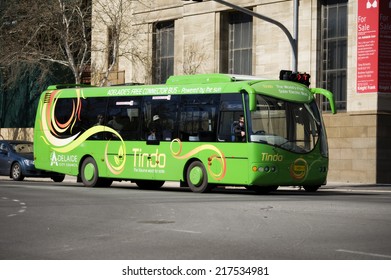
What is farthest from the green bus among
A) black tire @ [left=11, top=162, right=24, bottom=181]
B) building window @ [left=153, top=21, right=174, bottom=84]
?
building window @ [left=153, top=21, right=174, bottom=84]

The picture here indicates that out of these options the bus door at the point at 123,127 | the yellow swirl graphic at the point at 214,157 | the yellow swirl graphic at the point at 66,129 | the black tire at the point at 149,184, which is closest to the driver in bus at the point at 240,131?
the yellow swirl graphic at the point at 214,157

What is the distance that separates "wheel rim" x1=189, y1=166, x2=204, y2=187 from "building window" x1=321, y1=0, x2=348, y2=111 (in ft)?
44.2

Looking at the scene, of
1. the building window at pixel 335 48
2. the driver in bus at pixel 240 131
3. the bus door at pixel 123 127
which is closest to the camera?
the driver in bus at pixel 240 131

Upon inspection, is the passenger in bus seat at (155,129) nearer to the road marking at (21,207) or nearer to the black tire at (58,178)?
the road marking at (21,207)

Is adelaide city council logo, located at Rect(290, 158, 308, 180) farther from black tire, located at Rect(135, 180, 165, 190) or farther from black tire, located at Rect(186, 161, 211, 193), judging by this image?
black tire, located at Rect(135, 180, 165, 190)

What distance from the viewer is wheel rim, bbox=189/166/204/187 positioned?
25062mm

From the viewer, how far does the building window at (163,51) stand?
45688mm

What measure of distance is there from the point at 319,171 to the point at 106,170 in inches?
272

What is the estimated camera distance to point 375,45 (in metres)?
35.0

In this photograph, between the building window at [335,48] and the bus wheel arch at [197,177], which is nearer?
the bus wheel arch at [197,177]

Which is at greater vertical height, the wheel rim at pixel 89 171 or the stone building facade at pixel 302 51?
the stone building facade at pixel 302 51

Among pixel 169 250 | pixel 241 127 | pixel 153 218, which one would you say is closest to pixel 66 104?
pixel 241 127

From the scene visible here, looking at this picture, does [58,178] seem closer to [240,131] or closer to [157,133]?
[157,133]

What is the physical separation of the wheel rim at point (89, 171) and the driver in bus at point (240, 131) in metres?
6.39
